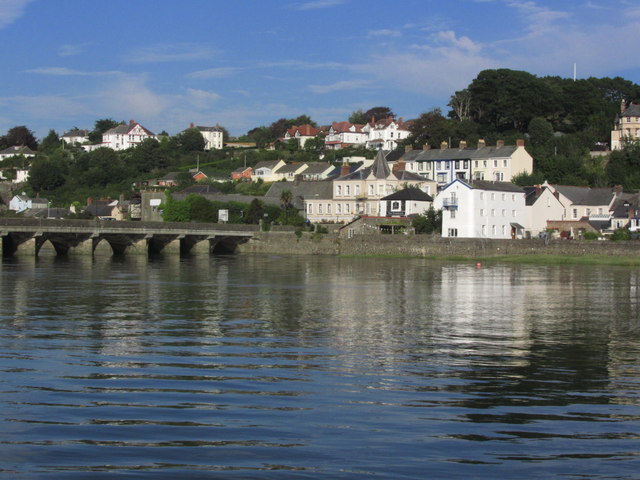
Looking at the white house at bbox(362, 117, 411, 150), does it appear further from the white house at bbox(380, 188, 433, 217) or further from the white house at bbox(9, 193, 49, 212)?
the white house at bbox(380, 188, 433, 217)

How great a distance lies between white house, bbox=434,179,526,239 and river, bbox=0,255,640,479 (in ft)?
150

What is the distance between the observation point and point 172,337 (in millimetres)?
25312

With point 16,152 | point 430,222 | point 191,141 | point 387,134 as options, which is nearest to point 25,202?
point 191,141

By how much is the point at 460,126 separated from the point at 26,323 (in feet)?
328

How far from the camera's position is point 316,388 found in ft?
57.9

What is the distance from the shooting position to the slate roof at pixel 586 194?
91.2 metres

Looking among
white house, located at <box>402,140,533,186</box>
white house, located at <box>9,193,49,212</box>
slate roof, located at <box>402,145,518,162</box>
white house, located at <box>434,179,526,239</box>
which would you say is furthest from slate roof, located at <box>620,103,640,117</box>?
white house, located at <box>9,193,49,212</box>

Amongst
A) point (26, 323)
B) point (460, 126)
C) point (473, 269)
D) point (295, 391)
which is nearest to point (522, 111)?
point (460, 126)

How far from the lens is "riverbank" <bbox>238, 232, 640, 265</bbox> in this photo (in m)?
72.8

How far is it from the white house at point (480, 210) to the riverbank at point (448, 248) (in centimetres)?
378

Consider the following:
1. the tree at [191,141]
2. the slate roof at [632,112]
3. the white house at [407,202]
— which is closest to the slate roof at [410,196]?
the white house at [407,202]

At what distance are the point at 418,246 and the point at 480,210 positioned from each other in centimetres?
748

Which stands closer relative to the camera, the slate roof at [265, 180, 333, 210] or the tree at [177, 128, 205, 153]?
the slate roof at [265, 180, 333, 210]

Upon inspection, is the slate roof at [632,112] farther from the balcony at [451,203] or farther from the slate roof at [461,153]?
the balcony at [451,203]
